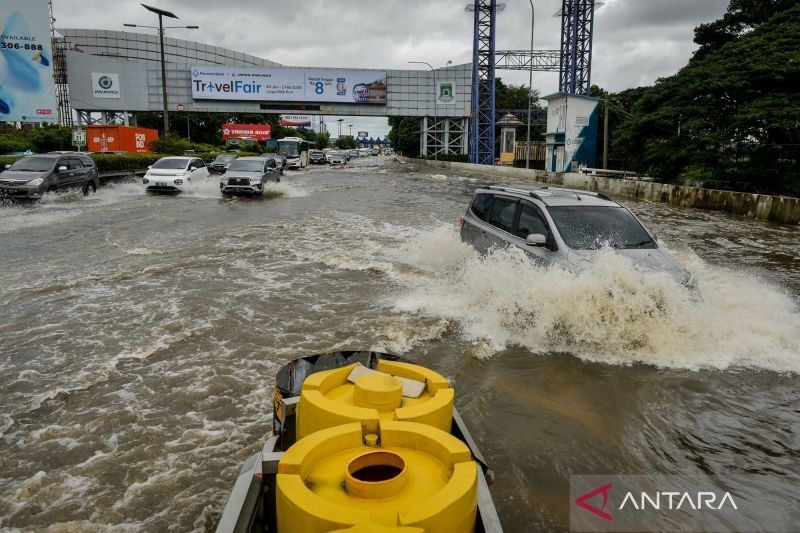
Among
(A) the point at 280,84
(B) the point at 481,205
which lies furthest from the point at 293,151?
(B) the point at 481,205

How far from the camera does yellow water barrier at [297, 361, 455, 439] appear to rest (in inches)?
98.2

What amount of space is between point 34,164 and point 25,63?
776 inches

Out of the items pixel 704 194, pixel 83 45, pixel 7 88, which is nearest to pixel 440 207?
pixel 704 194

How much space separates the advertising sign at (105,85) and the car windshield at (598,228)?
2330 inches

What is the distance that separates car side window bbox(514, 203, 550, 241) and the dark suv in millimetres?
16852

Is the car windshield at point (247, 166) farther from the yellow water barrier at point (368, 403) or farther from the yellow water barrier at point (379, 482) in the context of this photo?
the yellow water barrier at point (379, 482)

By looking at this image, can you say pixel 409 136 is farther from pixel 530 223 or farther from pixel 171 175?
pixel 530 223

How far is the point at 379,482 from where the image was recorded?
195 cm

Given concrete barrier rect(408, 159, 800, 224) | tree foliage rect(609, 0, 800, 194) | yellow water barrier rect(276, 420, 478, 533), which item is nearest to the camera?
yellow water barrier rect(276, 420, 478, 533)

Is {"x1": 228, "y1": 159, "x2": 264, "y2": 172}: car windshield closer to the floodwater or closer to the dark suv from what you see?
the dark suv

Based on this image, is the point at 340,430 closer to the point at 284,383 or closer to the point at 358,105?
the point at 284,383

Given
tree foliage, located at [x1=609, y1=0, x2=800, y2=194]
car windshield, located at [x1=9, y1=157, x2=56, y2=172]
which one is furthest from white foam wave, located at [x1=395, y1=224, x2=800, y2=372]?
car windshield, located at [x1=9, y1=157, x2=56, y2=172]

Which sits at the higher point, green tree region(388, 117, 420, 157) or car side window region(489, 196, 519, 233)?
green tree region(388, 117, 420, 157)

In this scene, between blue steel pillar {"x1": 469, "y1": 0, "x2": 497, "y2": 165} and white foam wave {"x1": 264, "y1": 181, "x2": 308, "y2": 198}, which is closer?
white foam wave {"x1": 264, "y1": 181, "x2": 308, "y2": 198}
